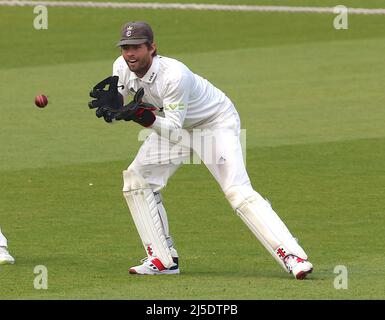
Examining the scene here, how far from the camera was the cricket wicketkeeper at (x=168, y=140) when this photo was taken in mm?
10578

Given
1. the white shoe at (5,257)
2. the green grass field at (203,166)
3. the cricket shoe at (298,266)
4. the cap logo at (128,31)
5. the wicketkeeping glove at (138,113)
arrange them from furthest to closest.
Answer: the white shoe at (5,257) → the green grass field at (203,166) → the cap logo at (128,31) → the cricket shoe at (298,266) → the wicketkeeping glove at (138,113)

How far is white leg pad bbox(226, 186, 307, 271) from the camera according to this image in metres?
10.6

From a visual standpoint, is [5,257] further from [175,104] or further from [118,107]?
[175,104]

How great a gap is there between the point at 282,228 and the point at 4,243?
2.31 m

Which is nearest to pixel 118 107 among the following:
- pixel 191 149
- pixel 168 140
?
pixel 168 140

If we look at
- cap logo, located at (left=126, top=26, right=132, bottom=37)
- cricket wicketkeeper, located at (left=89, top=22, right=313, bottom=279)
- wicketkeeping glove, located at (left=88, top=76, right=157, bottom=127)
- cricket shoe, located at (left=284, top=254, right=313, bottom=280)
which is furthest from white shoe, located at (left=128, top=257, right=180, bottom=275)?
cap logo, located at (left=126, top=26, right=132, bottom=37)

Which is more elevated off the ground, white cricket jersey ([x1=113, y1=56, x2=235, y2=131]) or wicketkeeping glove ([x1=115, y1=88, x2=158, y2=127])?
white cricket jersey ([x1=113, y1=56, x2=235, y2=131])

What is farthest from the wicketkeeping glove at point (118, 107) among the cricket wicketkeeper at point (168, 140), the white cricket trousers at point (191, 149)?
the white cricket trousers at point (191, 149)

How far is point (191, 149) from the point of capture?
11.2 meters

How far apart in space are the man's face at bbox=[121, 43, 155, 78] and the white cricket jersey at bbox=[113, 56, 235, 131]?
0.07m

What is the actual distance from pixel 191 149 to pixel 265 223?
94 centimetres

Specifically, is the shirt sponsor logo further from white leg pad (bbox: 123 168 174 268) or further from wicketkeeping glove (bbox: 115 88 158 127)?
white leg pad (bbox: 123 168 174 268)

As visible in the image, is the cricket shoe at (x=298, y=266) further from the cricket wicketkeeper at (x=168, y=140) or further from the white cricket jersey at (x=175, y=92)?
the white cricket jersey at (x=175, y=92)

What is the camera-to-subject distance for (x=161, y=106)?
11.1 metres
